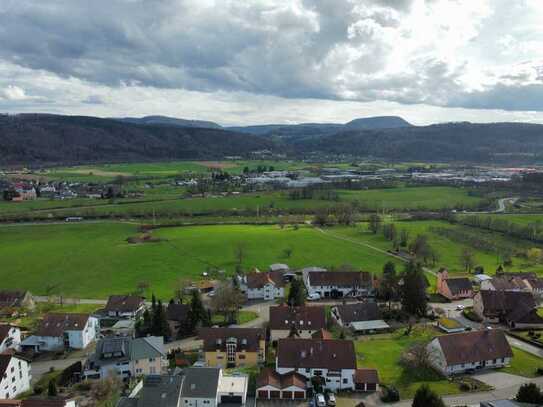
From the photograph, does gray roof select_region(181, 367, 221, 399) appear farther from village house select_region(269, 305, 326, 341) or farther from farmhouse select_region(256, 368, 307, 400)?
village house select_region(269, 305, 326, 341)

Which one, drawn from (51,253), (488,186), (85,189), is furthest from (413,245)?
(85,189)

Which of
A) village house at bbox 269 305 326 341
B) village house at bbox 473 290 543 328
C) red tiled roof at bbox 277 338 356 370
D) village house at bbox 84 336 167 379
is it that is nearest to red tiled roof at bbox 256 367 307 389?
red tiled roof at bbox 277 338 356 370

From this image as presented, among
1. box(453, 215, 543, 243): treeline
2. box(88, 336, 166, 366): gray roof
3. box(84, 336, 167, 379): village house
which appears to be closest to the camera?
box(84, 336, 167, 379): village house

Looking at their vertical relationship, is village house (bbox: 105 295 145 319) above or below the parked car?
below

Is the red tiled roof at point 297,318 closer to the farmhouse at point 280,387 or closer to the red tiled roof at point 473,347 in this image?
the farmhouse at point 280,387

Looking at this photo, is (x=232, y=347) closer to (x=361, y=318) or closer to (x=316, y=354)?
(x=316, y=354)

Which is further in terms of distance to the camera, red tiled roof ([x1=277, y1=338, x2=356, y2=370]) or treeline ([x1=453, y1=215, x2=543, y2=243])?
treeline ([x1=453, y1=215, x2=543, y2=243])

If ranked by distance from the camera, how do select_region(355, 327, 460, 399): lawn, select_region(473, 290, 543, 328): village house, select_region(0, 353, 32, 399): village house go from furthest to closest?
select_region(473, 290, 543, 328): village house
select_region(355, 327, 460, 399): lawn
select_region(0, 353, 32, 399): village house

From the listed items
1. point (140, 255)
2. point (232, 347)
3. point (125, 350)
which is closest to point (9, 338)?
point (125, 350)
